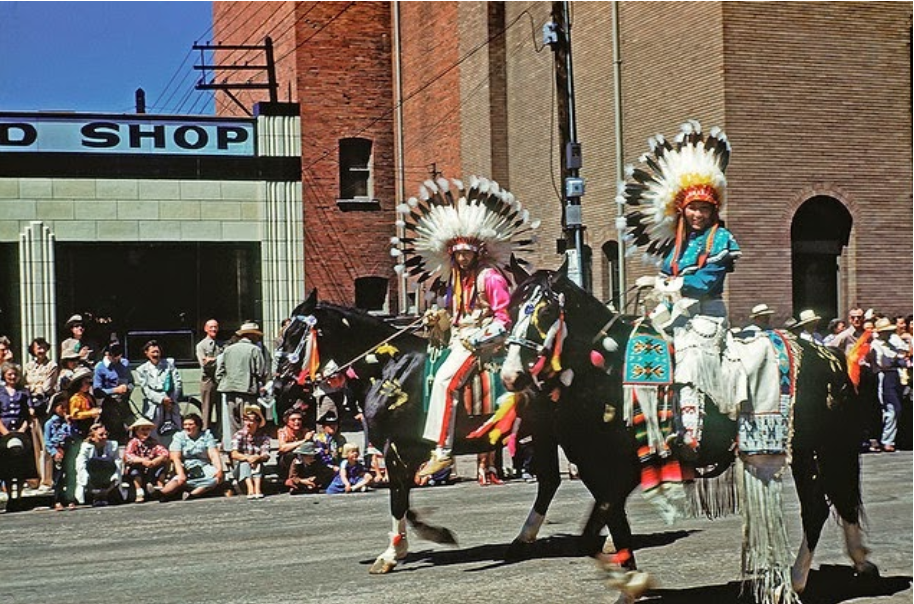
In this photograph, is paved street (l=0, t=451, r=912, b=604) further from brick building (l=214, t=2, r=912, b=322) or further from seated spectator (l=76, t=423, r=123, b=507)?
brick building (l=214, t=2, r=912, b=322)

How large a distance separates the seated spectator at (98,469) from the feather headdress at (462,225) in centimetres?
473

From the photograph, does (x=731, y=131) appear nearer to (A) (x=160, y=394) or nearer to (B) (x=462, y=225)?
(A) (x=160, y=394)

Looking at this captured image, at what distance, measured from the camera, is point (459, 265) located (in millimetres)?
9367

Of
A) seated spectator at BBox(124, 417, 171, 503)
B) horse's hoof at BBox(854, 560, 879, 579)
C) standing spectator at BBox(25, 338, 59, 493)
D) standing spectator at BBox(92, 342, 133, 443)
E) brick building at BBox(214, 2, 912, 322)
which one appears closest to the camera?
horse's hoof at BBox(854, 560, 879, 579)

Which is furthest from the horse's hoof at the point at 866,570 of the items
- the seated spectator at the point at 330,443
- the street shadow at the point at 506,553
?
the seated spectator at the point at 330,443

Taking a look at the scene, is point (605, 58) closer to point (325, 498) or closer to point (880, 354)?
point (880, 354)

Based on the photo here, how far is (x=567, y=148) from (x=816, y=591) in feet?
29.7

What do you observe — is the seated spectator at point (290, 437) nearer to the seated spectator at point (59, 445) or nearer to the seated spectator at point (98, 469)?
the seated spectator at point (98, 469)

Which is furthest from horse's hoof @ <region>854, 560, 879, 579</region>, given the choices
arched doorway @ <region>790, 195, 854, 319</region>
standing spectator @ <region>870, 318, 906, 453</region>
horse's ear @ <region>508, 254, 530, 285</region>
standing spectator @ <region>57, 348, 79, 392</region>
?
arched doorway @ <region>790, 195, 854, 319</region>

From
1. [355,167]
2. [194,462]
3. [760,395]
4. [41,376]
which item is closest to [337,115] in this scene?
[355,167]

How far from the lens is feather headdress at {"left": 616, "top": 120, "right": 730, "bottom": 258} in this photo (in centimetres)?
748

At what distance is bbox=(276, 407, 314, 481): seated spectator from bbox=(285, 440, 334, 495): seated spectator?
0.19 ft

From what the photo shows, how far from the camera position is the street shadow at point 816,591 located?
7.41m

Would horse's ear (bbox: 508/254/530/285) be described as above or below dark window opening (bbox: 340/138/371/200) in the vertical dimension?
below
